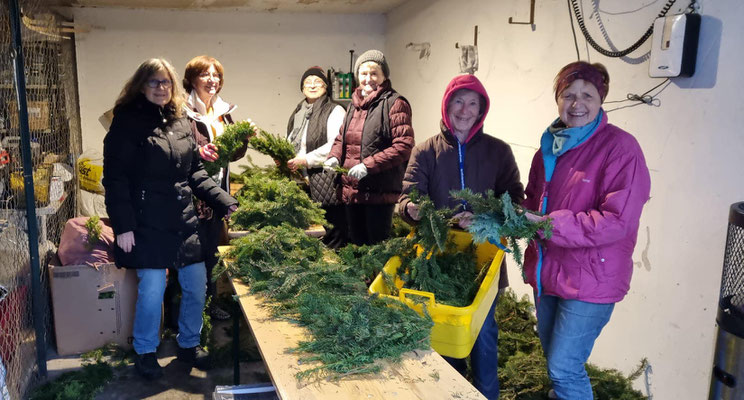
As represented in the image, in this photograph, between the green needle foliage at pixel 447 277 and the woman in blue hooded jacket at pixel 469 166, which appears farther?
the woman in blue hooded jacket at pixel 469 166

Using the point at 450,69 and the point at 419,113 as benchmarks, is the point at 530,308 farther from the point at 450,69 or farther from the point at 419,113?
the point at 419,113

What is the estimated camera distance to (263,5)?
6395mm

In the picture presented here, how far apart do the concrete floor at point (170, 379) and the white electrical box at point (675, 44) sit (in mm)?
2740

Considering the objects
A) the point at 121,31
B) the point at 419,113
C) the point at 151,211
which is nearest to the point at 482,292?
the point at 151,211

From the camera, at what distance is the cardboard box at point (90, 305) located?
11.9 ft

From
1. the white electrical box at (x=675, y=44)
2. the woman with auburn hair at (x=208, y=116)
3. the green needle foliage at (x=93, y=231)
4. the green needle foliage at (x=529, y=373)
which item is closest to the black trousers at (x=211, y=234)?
the woman with auburn hair at (x=208, y=116)

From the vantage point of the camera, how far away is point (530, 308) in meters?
4.04

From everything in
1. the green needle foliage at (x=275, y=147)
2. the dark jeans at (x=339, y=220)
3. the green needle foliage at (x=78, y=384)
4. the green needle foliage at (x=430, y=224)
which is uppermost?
the green needle foliage at (x=275, y=147)

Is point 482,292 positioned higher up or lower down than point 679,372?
higher up

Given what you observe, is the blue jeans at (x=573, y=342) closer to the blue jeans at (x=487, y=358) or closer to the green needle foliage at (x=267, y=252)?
the blue jeans at (x=487, y=358)

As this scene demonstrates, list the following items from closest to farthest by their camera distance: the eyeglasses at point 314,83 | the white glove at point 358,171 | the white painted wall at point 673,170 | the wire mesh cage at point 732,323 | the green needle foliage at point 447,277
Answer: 1. the wire mesh cage at point 732,323
2. the green needle foliage at point 447,277
3. the white painted wall at point 673,170
4. the white glove at point 358,171
5. the eyeglasses at point 314,83

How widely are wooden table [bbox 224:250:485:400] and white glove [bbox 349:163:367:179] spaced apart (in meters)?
1.84

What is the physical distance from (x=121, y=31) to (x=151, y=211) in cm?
407

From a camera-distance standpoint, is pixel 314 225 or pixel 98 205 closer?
pixel 314 225
